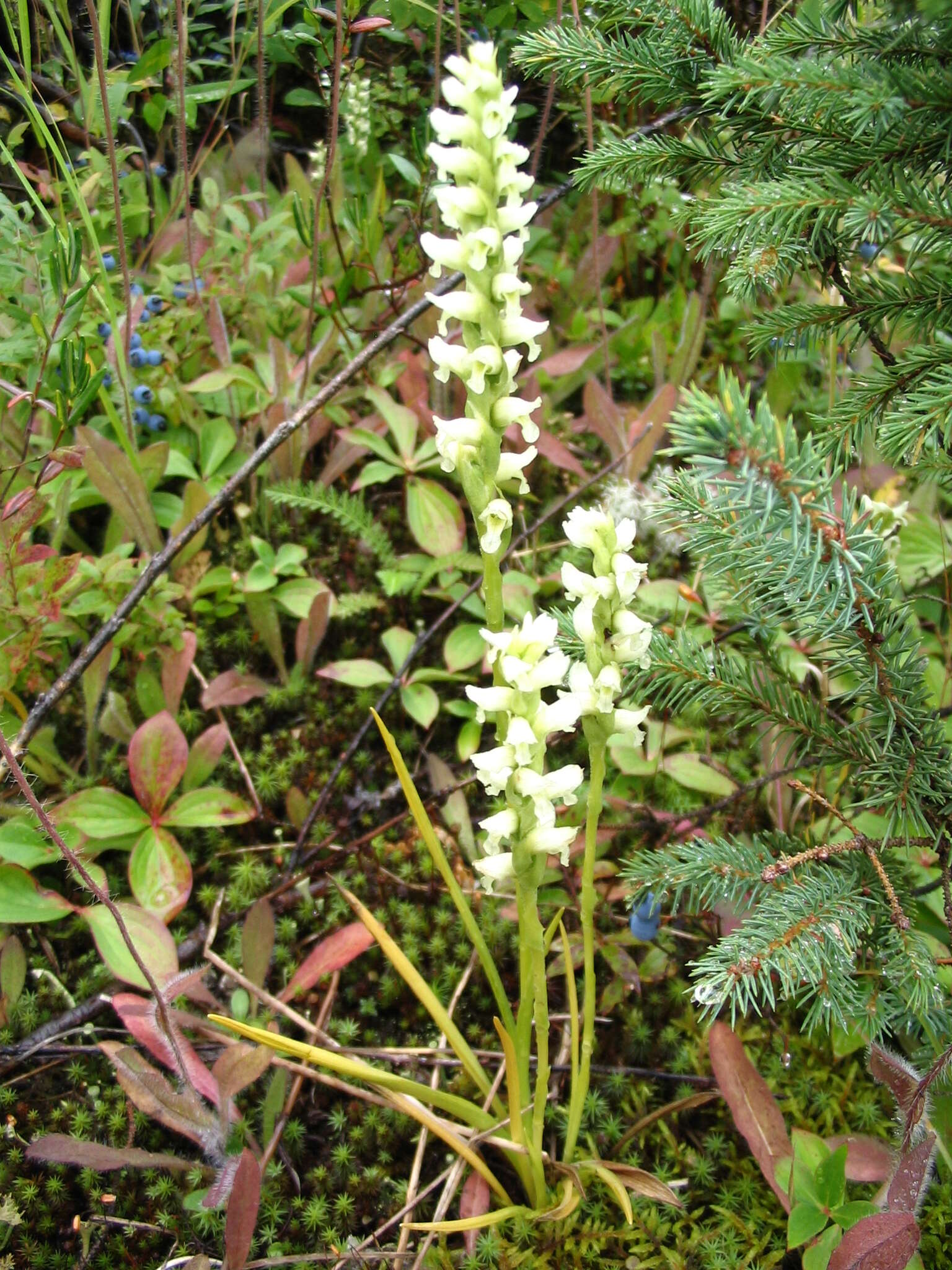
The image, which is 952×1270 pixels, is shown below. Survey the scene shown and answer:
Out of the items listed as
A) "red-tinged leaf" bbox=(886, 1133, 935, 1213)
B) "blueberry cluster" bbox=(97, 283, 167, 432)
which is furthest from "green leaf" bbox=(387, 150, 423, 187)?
"red-tinged leaf" bbox=(886, 1133, 935, 1213)

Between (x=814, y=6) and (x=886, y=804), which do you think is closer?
(x=886, y=804)

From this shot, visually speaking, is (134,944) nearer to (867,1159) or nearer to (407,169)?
(867,1159)

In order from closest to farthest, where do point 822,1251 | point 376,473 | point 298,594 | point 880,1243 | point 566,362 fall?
1. point 880,1243
2. point 822,1251
3. point 298,594
4. point 376,473
5. point 566,362

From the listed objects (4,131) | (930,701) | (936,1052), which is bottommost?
(930,701)

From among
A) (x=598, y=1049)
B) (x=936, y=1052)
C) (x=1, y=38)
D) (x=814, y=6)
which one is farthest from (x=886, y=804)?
(x=1, y=38)

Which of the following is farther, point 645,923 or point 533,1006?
point 645,923

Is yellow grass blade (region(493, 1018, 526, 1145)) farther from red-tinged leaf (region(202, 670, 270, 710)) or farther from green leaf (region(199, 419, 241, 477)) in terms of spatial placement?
green leaf (region(199, 419, 241, 477))

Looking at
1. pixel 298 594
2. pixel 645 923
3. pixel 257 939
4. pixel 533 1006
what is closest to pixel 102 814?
pixel 257 939

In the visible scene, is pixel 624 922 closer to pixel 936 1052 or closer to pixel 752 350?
pixel 936 1052
